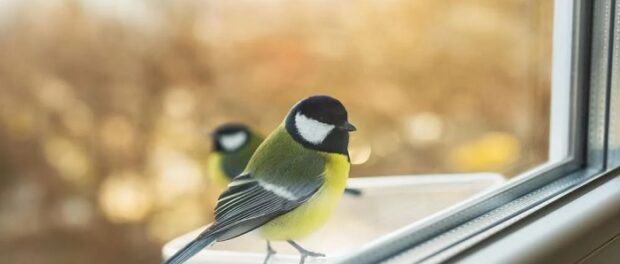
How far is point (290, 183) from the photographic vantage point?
67 centimetres

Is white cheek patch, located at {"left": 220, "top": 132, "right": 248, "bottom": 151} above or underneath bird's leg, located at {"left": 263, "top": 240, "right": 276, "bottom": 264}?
above

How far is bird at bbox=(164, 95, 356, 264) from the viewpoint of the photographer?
2.21ft

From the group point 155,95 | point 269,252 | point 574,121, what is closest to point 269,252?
point 269,252

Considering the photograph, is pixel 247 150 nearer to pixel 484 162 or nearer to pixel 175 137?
pixel 175 137

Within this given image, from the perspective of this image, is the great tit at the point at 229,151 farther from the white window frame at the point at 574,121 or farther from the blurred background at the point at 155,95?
the white window frame at the point at 574,121

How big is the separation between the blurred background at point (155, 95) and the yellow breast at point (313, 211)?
0.29ft

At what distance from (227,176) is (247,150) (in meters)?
0.03

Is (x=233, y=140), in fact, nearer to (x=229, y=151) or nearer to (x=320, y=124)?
(x=229, y=151)

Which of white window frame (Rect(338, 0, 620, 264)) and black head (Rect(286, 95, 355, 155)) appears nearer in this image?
black head (Rect(286, 95, 355, 155))

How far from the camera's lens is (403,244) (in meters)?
0.77

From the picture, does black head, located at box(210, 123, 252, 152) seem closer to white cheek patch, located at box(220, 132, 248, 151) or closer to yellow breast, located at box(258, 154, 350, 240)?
white cheek patch, located at box(220, 132, 248, 151)

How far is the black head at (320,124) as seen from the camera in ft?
2.24

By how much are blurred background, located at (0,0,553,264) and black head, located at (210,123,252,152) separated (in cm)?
2

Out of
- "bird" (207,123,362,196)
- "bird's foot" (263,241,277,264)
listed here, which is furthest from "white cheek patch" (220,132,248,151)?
"bird's foot" (263,241,277,264)
